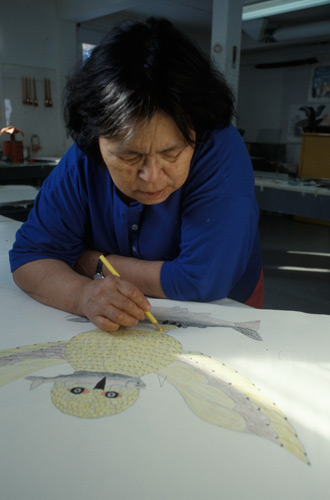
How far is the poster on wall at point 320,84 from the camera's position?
7.44m

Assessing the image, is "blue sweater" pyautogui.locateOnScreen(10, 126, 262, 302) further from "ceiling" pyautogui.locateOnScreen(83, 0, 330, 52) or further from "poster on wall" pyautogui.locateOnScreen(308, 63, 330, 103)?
"poster on wall" pyautogui.locateOnScreen(308, 63, 330, 103)

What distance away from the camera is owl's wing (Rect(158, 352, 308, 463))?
562mm

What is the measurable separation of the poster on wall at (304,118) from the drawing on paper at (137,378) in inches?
292

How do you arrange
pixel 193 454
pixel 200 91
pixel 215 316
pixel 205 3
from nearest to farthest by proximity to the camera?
pixel 193 454 → pixel 200 91 → pixel 215 316 → pixel 205 3

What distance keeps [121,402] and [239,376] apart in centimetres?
21

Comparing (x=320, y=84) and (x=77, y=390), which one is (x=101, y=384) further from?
(x=320, y=84)

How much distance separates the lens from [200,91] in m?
0.75

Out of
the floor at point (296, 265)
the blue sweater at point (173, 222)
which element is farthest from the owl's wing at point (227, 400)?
the floor at point (296, 265)

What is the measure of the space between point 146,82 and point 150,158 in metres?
0.13

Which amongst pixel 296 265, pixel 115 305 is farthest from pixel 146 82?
pixel 296 265

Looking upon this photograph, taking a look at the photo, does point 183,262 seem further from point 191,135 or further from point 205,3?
point 205,3

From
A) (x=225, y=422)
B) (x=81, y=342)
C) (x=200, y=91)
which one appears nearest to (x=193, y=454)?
(x=225, y=422)

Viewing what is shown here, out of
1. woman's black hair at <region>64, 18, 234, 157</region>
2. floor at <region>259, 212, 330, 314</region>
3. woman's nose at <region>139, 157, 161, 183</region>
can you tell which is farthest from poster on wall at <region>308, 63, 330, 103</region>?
woman's nose at <region>139, 157, 161, 183</region>

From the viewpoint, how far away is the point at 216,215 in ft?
2.91
